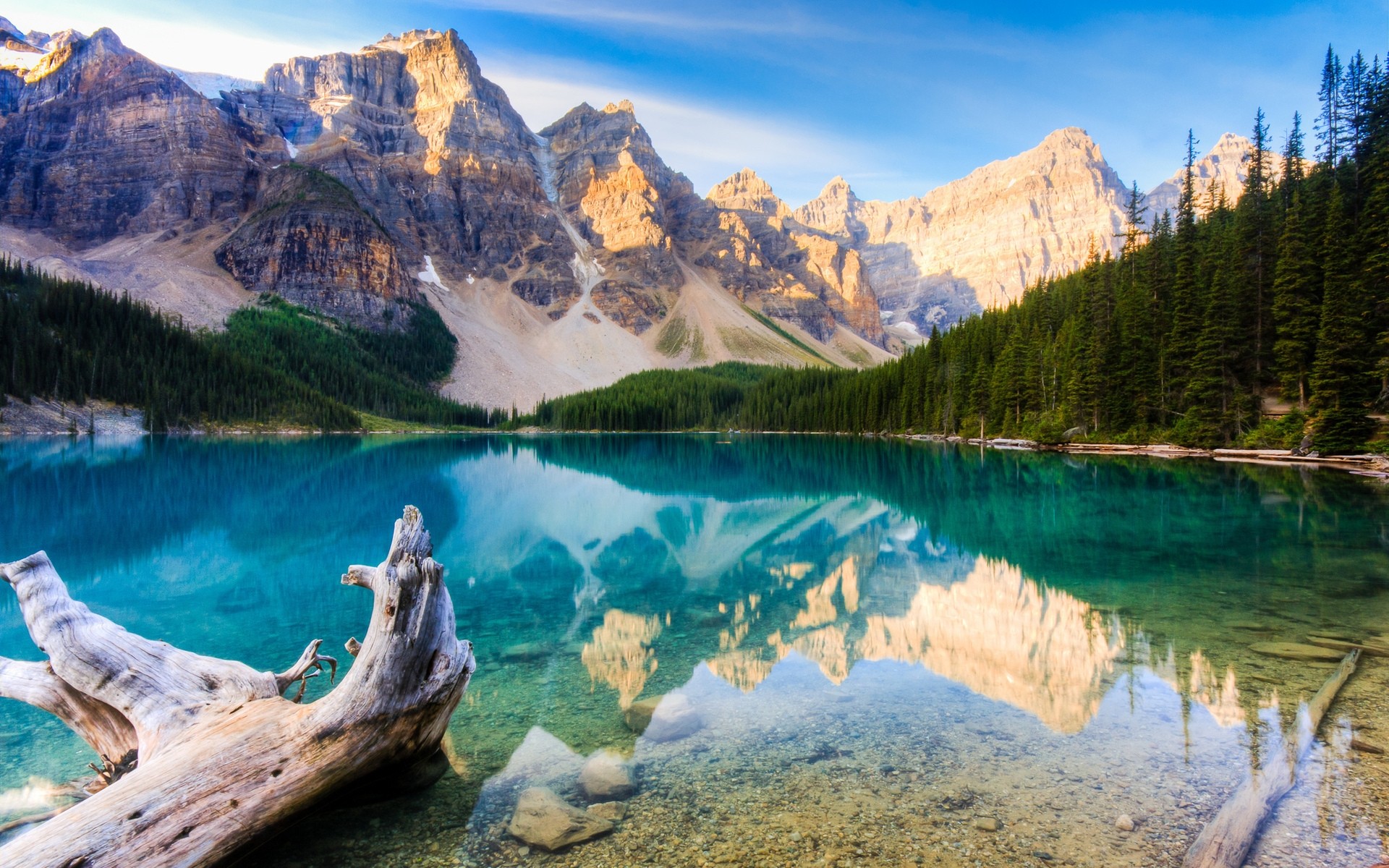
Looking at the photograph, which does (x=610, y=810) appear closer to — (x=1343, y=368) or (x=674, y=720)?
(x=674, y=720)

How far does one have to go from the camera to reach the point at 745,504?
29250 millimetres

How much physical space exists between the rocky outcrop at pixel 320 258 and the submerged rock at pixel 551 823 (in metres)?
196

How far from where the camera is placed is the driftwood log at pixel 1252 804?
16.9 feet

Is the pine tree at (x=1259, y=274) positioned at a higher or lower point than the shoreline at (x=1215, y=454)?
higher

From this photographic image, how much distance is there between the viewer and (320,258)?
18162 centimetres

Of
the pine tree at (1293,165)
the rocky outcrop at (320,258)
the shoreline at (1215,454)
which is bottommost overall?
the shoreline at (1215,454)

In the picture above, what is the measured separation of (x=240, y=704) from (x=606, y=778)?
333 cm

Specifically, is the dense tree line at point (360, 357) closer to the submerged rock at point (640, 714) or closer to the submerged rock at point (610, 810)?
the submerged rock at point (640, 714)

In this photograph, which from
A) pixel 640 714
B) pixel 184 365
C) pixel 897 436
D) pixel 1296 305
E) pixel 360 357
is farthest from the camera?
pixel 360 357

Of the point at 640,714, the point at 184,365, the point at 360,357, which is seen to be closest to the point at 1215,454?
the point at 640,714

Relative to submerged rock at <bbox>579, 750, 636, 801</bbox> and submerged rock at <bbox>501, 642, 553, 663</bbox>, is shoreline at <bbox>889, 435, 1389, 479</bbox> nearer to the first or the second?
submerged rock at <bbox>501, 642, 553, 663</bbox>

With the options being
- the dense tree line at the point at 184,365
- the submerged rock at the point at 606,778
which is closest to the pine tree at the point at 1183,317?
the submerged rock at the point at 606,778

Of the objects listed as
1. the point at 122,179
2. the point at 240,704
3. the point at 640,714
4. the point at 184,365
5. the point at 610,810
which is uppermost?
the point at 122,179

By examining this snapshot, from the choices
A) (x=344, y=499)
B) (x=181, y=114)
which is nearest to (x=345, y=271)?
(x=181, y=114)
